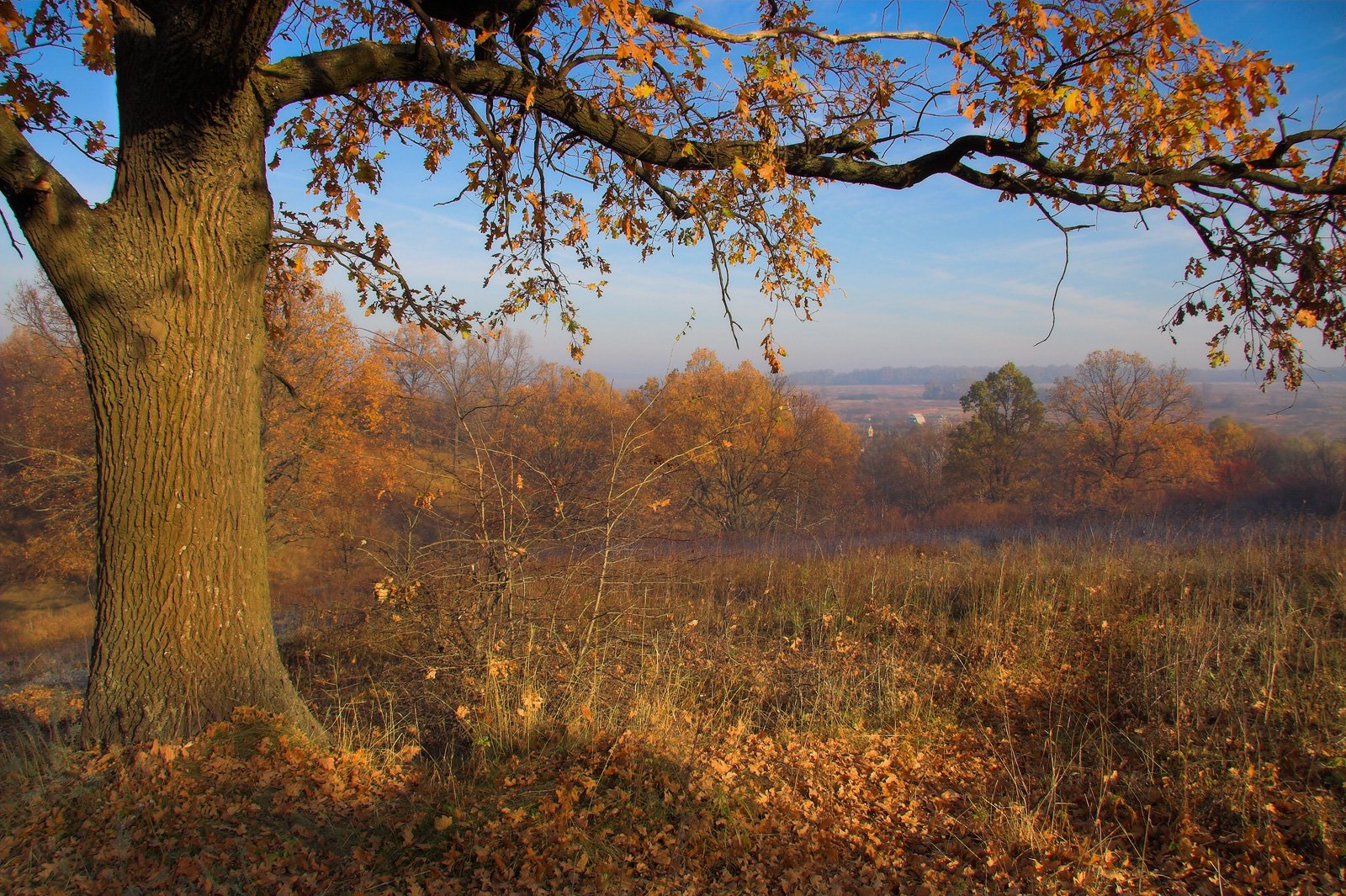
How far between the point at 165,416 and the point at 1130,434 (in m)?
48.7

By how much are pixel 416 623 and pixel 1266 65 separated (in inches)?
236

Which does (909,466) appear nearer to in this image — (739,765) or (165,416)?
(739,765)

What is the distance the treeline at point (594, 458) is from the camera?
16.0 ft

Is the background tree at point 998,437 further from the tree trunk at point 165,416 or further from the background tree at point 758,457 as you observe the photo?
the tree trunk at point 165,416

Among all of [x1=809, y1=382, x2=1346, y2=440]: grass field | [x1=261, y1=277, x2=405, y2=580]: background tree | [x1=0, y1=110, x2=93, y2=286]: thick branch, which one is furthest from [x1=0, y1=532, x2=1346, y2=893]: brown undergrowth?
[x1=261, y1=277, x2=405, y2=580]: background tree

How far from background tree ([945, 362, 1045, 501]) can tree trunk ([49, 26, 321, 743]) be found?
1677 inches

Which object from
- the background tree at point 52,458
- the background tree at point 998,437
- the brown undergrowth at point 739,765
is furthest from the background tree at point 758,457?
the brown undergrowth at point 739,765

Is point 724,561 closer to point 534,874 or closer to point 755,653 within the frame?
point 755,653

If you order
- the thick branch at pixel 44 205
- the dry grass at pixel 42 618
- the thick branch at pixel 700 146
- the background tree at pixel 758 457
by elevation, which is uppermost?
the thick branch at pixel 700 146

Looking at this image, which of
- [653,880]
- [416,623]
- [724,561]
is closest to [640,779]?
[653,880]

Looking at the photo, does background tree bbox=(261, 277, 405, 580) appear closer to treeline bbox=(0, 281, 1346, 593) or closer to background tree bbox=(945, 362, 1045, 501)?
treeline bbox=(0, 281, 1346, 593)

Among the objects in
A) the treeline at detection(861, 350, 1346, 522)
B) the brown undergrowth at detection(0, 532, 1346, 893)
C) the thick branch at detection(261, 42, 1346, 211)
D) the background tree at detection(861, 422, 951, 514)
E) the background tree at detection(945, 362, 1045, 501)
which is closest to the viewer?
the brown undergrowth at detection(0, 532, 1346, 893)

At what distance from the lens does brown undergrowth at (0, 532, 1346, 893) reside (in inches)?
104

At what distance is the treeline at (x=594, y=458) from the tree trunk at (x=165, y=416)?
3.78 feet
